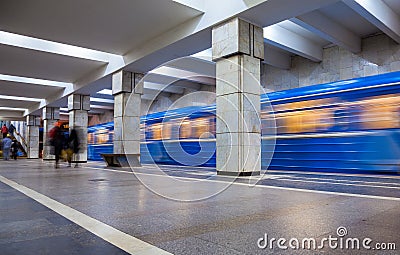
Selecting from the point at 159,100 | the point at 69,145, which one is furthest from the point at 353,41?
the point at 159,100

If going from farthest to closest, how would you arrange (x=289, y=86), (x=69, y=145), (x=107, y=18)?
(x=289, y=86), (x=69, y=145), (x=107, y=18)

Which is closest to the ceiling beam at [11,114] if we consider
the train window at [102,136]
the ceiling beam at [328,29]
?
the train window at [102,136]

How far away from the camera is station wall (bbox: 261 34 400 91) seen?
13148mm

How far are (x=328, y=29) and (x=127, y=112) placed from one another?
8364 mm

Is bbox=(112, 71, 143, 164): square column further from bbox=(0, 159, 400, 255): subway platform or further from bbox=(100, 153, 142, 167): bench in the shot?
bbox=(0, 159, 400, 255): subway platform

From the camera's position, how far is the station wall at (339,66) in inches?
518

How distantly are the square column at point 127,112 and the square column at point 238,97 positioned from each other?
5700mm

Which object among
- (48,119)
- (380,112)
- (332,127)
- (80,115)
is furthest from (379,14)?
(48,119)

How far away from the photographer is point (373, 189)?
212 inches

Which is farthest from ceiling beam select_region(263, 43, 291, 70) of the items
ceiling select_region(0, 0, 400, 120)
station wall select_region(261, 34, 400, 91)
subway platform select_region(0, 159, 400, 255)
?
subway platform select_region(0, 159, 400, 255)

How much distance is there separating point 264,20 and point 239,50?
1117 mm

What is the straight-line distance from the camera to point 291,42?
12758mm

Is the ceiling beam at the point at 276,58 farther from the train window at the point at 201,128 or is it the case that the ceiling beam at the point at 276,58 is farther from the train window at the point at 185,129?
the train window at the point at 185,129

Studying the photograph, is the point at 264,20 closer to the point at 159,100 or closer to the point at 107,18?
the point at 107,18
